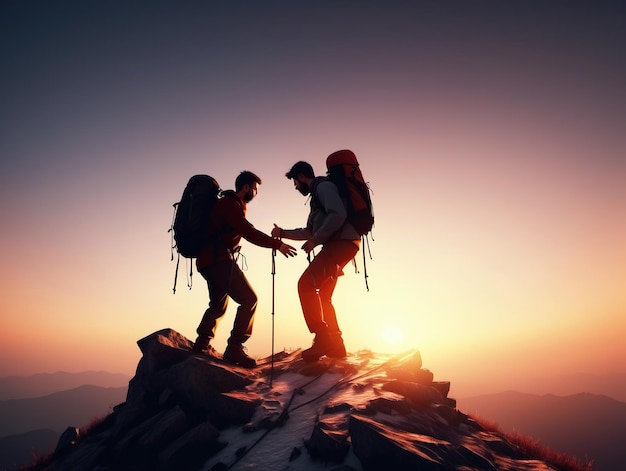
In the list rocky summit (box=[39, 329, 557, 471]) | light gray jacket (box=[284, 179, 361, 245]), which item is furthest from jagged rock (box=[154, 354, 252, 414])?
light gray jacket (box=[284, 179, 361, 245])

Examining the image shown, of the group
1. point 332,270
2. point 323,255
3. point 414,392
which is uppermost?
point 323,255

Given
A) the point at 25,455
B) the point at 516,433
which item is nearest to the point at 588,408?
the point at 516,433

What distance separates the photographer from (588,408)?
184750 millimetres

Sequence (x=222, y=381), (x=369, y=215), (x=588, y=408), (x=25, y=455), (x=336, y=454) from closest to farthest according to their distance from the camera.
Answer: (x=336, y=454)
(x=222, y=381)
(x=369, y=215)
(x=588, y=408)
(x=25, y=455)

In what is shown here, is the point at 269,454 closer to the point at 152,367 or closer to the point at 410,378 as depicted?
the point at 410,378

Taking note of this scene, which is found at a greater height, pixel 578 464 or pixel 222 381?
pixel 222 381

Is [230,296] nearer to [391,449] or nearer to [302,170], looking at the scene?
[302,170]

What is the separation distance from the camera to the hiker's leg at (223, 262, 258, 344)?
8242 mm

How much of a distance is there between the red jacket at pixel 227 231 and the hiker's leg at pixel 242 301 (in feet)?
1.78

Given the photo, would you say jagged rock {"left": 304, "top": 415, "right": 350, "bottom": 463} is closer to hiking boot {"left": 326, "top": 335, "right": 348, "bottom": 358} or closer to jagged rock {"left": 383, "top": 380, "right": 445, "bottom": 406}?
jagged rock {"left": 383, "top": 380, "right": 445, "bottom": 406}

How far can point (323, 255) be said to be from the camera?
26.1ft

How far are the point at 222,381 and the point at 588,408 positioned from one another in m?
253

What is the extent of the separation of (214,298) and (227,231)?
1.74m

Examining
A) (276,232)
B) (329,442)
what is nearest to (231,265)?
(276,232)
